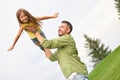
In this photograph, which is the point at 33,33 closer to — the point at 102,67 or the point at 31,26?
the point at 31,26

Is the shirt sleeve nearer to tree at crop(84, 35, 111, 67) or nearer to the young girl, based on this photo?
the young girl

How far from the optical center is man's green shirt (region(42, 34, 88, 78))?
30.4 ft

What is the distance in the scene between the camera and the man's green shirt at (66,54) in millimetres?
9258

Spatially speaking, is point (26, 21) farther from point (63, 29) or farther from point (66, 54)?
point (66, 54)

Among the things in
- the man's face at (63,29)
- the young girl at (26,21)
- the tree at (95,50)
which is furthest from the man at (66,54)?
the tree at (95,50)

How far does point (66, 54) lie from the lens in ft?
30.8

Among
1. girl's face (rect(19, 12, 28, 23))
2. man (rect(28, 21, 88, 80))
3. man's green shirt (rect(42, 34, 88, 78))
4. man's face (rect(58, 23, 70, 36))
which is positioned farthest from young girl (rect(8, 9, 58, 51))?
man's green shirt (rect(42, 34, 88, 78))

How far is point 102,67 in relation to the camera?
114 feet

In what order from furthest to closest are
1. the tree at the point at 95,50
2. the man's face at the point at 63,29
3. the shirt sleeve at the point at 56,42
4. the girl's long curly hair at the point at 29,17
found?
the tree at the point at 95,50 < the girl's long curly hair at the point at 29,17 < the man's face at the point at 63,29 < the shirt sleeve at the point at 56,42

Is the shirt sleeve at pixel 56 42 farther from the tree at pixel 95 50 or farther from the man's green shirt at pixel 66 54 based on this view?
the tree at pixel 95 50

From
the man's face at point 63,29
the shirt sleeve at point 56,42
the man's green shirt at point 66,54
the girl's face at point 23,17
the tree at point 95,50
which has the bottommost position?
the tree at point 95,50

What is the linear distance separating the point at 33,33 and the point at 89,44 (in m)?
62.3

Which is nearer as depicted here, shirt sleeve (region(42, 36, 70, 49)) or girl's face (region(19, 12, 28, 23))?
shirt sleeve (region(42, 36, 70, 49))

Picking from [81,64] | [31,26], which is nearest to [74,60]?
[81,64]
